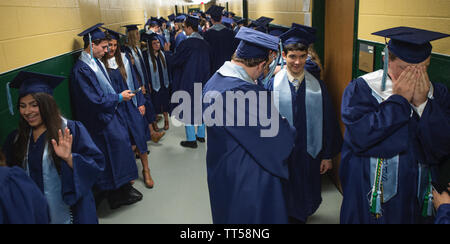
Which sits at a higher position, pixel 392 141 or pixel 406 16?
pixel 406 16

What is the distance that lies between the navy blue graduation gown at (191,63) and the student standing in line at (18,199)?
3.33 meters

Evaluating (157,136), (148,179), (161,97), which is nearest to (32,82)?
(148,179)

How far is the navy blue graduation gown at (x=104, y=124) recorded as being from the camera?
3334 mm

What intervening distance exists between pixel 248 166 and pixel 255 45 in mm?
726

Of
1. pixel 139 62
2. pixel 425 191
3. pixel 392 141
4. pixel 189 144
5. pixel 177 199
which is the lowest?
pixel 177 199

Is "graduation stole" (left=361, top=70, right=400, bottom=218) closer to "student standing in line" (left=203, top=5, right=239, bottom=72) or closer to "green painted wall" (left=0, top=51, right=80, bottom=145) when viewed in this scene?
"green painted wall" (left=0, top=51, right=80, bottom=145)

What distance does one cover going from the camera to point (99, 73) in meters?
3.41

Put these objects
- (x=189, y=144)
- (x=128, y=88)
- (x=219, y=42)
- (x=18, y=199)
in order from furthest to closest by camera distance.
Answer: (x=219, y=42)
(x=189, y=144)
(x=128, y=88)
(x=18, y=199)

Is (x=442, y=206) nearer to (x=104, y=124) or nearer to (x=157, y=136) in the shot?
(x=104, y=124)

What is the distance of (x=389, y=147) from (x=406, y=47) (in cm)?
49

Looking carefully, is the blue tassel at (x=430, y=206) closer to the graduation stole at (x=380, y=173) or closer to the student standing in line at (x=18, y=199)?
the graduation stole at (x=380, y=173)

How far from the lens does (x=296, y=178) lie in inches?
114

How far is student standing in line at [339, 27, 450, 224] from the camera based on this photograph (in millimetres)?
1620

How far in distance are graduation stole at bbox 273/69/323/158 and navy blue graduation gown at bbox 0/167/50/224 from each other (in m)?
1.81
